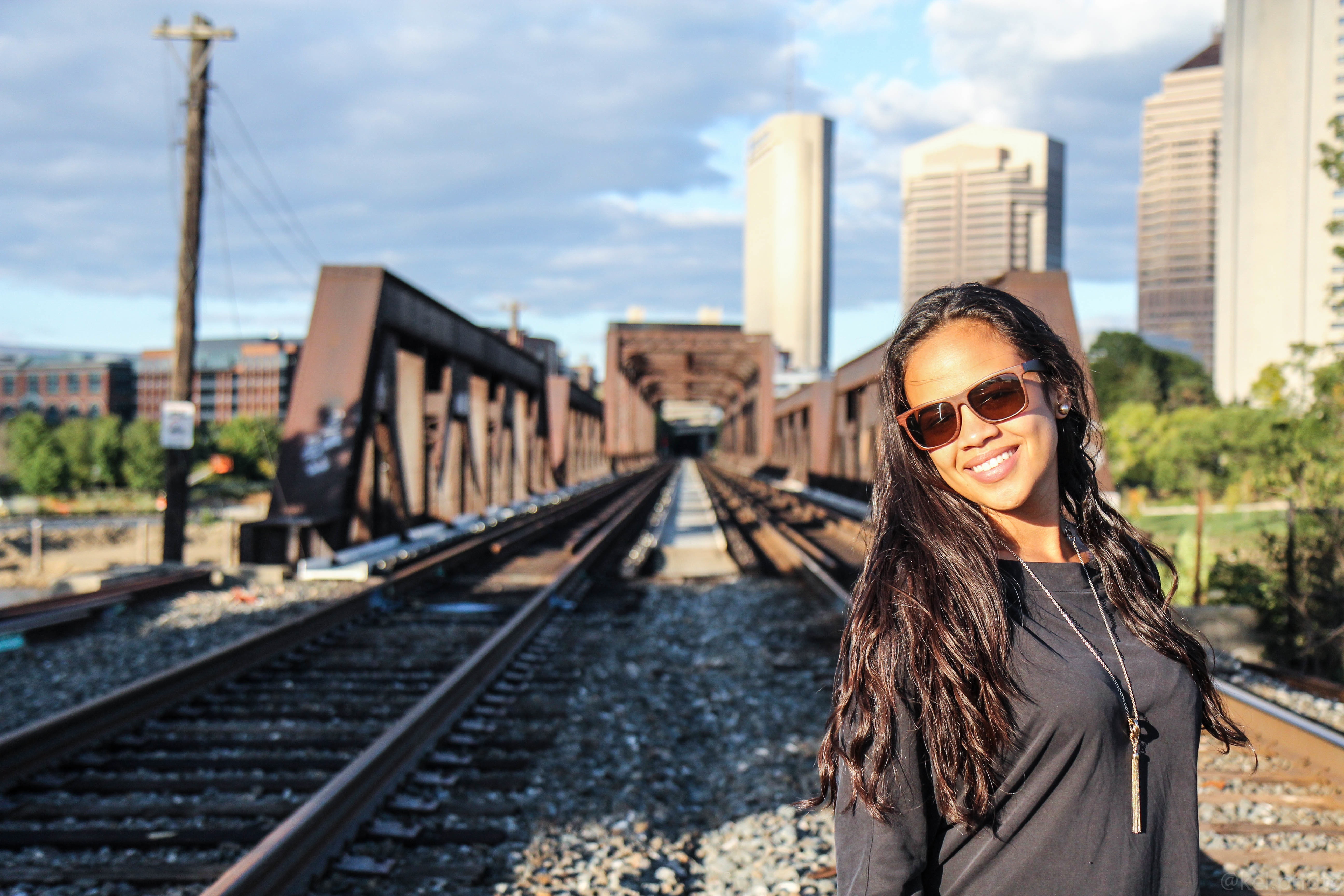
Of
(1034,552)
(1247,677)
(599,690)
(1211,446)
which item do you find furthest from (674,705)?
(1211,446)

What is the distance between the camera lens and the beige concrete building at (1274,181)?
8344 centimetres

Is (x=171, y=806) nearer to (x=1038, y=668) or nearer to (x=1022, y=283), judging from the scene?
(x=1038, y=668)

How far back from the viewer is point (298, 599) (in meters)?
8.81

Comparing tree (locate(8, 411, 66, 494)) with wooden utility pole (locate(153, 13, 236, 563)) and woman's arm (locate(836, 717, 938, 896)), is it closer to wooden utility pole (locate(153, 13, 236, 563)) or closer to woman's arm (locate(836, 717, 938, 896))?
wooden utility pole (locate(153, 13, 236, 563))

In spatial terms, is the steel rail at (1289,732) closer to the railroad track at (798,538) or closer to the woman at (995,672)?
the railroad track at (798,538)

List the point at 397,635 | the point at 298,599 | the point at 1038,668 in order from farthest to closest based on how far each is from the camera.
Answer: the point at 298,599 → the point at 397,635 → the point at 1038,668

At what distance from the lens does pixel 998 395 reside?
5.06ft

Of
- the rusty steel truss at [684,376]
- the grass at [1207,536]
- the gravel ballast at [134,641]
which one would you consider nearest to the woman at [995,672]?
the grass at [1207,536]

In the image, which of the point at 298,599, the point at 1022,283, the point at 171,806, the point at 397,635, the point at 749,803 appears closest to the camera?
the point at 171,806

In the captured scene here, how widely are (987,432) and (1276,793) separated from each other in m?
3.50

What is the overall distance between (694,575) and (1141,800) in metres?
10.3

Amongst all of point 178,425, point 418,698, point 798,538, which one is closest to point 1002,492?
point 418,698

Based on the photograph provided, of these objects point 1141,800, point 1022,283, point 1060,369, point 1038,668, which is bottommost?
point 1141,800

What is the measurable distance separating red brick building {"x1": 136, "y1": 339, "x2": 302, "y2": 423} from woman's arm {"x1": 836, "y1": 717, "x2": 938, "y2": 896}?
10135 cm
